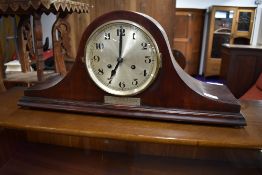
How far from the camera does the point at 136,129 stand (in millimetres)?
522

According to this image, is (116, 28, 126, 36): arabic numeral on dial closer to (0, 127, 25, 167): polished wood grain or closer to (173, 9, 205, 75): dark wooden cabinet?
(0, 127, 25, 167): polished wood grain

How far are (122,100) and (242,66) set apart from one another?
88.3 inches

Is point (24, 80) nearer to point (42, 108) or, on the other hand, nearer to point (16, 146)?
point (16, 146)

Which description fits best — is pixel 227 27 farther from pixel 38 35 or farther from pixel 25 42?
pixel 38 35

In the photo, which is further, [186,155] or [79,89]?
[186,155]

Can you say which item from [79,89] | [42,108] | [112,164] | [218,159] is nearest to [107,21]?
[79,89]

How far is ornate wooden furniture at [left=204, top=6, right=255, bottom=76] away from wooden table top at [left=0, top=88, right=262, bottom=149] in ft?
13.7

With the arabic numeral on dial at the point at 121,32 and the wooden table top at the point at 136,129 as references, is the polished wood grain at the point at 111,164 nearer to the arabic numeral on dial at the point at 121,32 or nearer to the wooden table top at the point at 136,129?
the wooden table top at the point at 136,129

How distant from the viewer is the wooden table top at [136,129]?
0.48 meters

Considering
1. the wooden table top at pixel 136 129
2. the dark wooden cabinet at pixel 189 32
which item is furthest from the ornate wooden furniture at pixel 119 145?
the dark wooden cabinet at pixel 189 32

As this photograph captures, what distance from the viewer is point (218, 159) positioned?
0.79 metres

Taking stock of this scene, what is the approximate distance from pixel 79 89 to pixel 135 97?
0.15 meters

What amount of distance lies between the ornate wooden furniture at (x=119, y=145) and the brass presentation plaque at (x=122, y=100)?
0.14 feet

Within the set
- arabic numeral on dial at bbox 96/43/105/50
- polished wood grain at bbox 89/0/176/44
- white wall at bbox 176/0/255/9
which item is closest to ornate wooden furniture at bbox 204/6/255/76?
white wall at bbox 176/0/255/9
